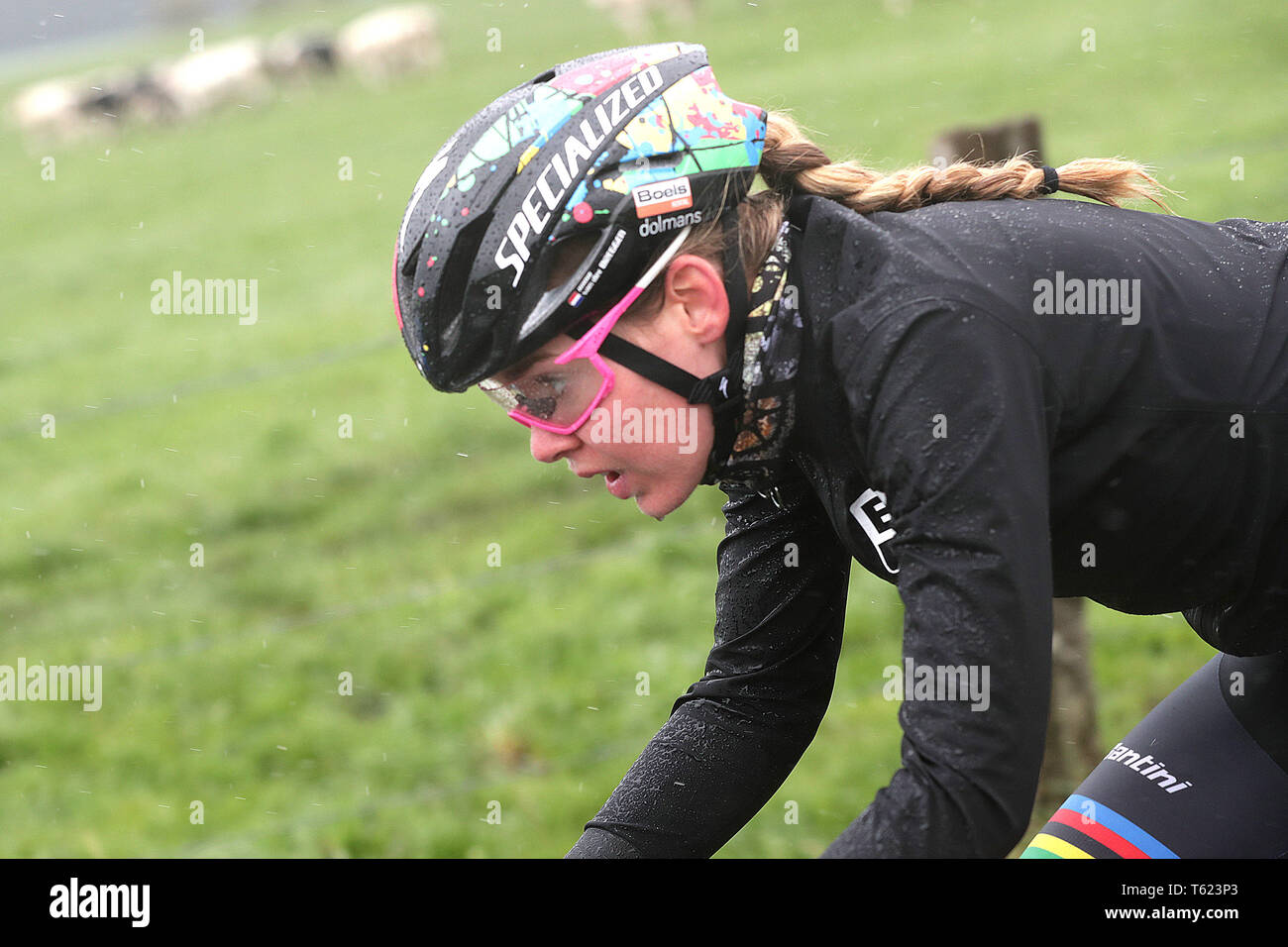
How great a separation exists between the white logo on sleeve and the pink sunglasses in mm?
429

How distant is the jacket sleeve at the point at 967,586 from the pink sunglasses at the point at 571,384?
0.44 meters

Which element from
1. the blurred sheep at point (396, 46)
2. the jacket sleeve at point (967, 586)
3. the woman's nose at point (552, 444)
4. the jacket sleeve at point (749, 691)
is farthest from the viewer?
the blurred sheep at point (396, 46)

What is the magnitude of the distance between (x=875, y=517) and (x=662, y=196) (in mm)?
590

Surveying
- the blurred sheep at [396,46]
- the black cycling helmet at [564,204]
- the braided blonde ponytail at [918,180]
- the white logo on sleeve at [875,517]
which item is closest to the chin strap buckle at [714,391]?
the black cycling helmet at [564,204]

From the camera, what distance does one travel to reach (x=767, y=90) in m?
18.4

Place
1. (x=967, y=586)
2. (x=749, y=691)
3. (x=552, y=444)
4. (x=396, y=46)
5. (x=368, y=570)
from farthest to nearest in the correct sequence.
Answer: (x=396, y=46) < (x=368, y=570) < (x=749, y=691) < (x=552, y=444) < (x=967, y=586)

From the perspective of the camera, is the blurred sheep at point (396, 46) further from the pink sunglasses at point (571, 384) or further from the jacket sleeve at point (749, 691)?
the pink sunglasses at point (571, 384)

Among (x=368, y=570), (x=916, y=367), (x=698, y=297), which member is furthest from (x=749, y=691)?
(x=368, y=570)

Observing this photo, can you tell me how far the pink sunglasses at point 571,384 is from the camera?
6.68 feet

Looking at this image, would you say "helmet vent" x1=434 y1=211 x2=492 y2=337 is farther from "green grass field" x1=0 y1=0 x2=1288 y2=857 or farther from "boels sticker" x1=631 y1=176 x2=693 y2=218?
"green grass field" x1=0 y1=0 x2=1288 y2=857

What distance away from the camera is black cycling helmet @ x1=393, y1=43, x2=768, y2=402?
2.02 metres

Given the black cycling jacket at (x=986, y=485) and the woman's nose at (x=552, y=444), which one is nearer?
the black cycling jacket at (x=986, y=485)

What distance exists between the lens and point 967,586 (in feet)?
5.58

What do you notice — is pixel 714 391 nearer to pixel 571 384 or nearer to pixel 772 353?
pixel 772 353
